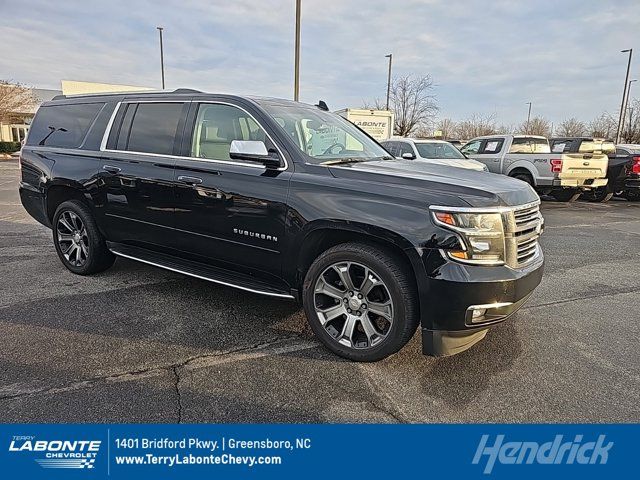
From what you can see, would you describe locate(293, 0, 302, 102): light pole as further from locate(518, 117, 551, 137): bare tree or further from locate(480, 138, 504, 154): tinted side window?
locate(518, 117, 551, 137): bare tree

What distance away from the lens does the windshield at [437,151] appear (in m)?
11.5

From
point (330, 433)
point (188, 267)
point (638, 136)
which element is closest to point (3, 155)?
point (188, 267)

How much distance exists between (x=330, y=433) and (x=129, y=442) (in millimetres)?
1042

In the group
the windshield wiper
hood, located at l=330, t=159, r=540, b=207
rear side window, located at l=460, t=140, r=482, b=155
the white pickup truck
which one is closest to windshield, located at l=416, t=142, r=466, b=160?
the white pickup truck

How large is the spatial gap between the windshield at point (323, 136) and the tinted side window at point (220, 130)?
0.71 ft

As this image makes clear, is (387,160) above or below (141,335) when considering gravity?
above

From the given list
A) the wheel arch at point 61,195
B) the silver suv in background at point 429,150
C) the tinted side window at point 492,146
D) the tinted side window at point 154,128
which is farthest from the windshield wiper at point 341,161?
the tinted side window at point 492,146

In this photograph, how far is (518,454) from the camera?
2324 millimetres

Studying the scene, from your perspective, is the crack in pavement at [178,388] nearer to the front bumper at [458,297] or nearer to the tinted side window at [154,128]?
the front bumper at [458,297]

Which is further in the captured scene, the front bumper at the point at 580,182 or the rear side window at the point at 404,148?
the front bumper at the point at 580,182

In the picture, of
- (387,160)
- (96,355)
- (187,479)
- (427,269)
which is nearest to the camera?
(187,479)

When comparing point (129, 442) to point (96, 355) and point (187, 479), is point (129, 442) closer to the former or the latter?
point (187, 479)

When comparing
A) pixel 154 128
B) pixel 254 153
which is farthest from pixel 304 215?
pixel 154 128

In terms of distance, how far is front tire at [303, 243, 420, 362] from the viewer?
3.11 meters
